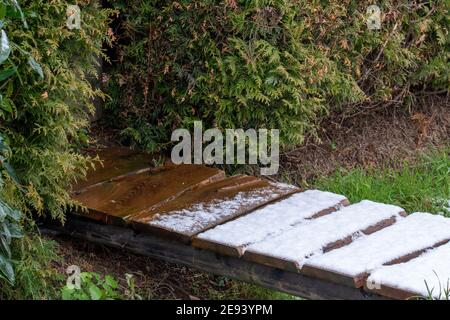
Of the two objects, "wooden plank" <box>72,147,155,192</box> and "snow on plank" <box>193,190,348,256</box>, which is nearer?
"snow on plank" <box>193,190,348,256</box>

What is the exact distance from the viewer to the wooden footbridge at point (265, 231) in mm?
3543

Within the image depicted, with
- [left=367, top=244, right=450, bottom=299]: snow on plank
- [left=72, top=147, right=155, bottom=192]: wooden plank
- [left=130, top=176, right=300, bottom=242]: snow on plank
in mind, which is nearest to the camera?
[left=367, top=244, right=450, bottom=299]: snow on plank

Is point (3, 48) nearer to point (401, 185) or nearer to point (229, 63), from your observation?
point (229, 63)

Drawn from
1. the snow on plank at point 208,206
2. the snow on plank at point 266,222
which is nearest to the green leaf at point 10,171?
the snow on plank at point 208,206

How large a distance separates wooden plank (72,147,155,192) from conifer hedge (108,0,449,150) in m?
0.10

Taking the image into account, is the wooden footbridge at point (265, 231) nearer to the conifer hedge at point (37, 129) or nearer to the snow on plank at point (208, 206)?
the snow on plank at point (208, 206)

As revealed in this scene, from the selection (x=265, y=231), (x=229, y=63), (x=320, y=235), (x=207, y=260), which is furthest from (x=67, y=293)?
(x=229, y=63)

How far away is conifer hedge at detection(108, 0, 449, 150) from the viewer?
185 inches

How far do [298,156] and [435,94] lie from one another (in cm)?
162

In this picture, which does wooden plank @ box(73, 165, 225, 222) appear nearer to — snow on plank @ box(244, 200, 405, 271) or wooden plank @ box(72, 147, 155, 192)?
wooden plank @ box(72, 147, 155, 192)

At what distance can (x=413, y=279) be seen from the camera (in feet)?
11.2

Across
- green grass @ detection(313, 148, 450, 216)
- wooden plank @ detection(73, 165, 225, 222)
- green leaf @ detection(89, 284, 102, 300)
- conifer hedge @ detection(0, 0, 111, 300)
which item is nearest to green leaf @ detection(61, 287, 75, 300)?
green leaf @ detection(89, 284, 102, 300)

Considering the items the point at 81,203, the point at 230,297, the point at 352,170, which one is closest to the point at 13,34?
the point at 81,203

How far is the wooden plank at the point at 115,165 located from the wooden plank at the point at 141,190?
0.15ft
